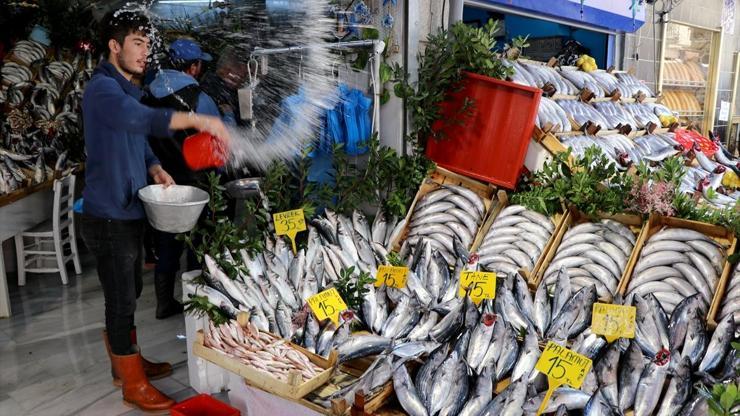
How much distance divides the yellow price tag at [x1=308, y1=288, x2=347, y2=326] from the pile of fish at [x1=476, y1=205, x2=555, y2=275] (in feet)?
3.09

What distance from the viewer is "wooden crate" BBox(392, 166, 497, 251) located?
3852mm

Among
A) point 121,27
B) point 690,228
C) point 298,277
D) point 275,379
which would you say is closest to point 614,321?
point 690,228

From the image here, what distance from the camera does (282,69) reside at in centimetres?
427

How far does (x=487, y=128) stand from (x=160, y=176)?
2115mm

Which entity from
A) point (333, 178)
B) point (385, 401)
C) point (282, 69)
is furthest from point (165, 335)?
point (385, 401)

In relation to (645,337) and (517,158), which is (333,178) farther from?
(645,337)

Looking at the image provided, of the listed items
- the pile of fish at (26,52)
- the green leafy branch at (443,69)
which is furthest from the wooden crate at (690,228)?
the pile of fish at (26,52)

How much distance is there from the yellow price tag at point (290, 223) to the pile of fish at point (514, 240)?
3.56 ft

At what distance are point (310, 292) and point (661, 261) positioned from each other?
6.02 feet

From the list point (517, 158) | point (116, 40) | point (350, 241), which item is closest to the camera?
point (116, 40)

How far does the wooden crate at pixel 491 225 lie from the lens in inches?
129

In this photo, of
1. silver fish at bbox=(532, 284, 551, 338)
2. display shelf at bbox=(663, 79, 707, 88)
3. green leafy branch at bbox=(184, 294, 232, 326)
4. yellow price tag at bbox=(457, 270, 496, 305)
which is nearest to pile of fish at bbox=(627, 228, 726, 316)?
silver fish at bbox=(532, 284, 551, 338)

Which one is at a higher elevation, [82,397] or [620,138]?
[620,138]

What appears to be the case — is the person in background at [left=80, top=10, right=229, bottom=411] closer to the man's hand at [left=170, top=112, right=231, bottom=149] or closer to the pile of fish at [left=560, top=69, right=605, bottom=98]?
the man's hand at [left=170, top=112, right=231, bottom=149]
